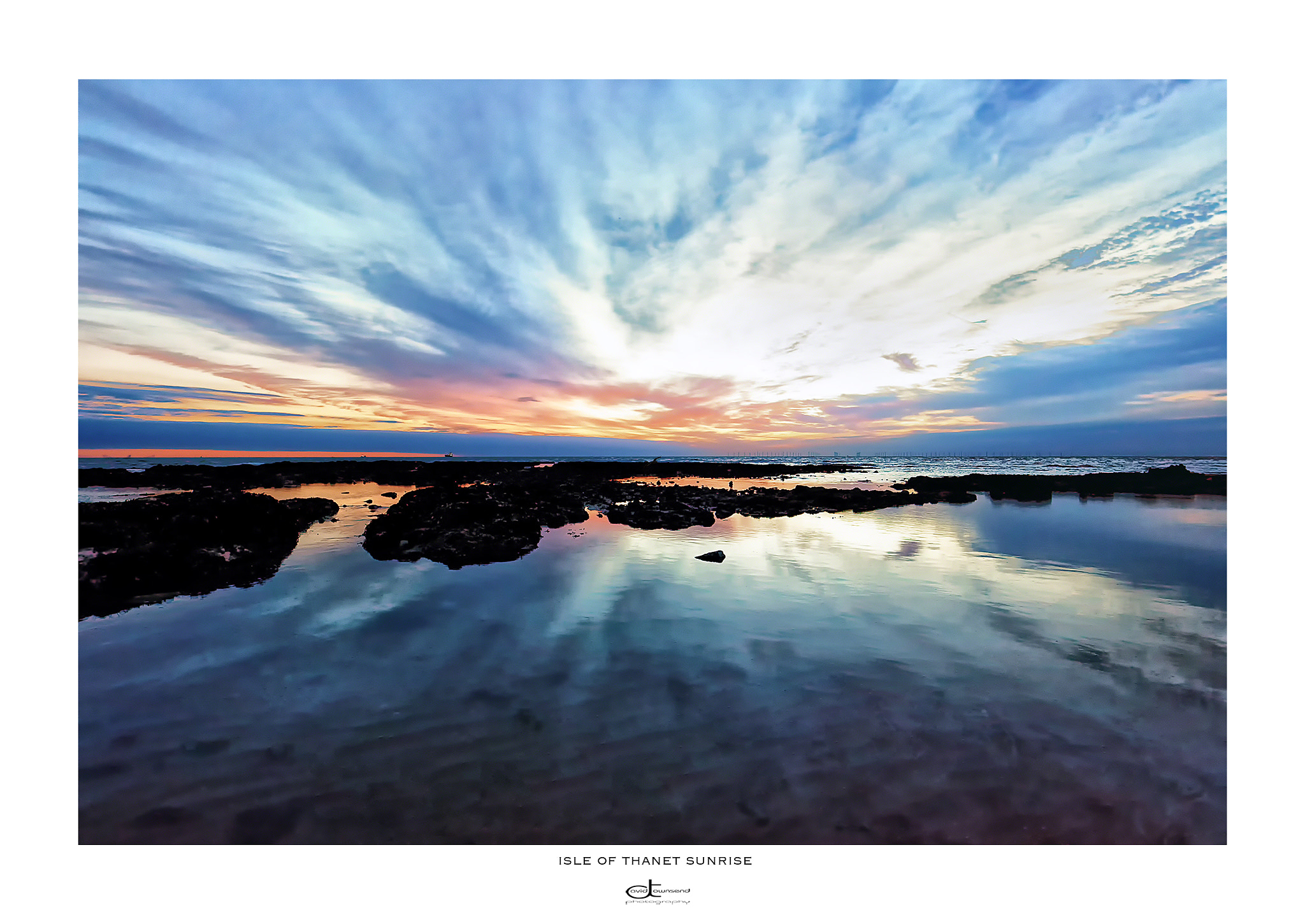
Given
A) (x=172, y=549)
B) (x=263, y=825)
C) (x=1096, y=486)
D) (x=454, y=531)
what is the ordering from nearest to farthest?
(x=263, y=825) → (x=172, y=549) → (x=454, y=531) → (x=1096, y=486)

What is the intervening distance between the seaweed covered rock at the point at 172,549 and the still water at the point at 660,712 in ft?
3.04

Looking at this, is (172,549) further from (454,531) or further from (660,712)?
(660,712)

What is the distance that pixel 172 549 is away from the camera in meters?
9.09

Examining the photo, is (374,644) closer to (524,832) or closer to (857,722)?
(524,832)

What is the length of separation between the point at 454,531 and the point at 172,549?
5551 millimetres

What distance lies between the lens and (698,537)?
48.9 ft

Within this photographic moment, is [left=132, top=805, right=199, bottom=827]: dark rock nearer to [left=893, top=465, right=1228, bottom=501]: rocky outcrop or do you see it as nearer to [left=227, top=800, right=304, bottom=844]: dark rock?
[left=227, top=800, right=304, bottom=844]: dark rock

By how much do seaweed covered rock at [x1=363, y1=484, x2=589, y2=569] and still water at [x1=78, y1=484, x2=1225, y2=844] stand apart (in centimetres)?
188

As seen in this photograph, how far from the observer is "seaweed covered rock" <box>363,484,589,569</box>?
11.5m

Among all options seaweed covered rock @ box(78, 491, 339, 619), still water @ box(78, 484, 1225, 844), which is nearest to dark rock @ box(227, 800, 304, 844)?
still water @ box(78, 484, 1225, 844)

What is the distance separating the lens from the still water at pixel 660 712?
367 cm

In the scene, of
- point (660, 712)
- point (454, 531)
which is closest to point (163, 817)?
point (660, 712)

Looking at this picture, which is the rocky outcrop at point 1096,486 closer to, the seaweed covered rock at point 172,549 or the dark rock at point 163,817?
the dark rock at point 163,817
